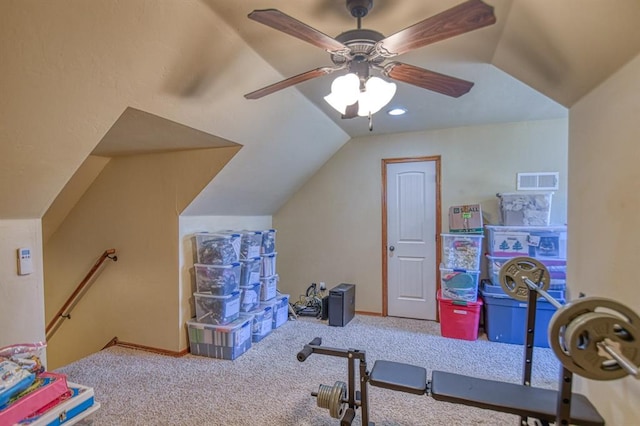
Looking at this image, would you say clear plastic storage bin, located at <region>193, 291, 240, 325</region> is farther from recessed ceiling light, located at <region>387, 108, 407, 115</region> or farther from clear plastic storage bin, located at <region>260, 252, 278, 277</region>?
recessed ceiling light, located at <region>387, 108, 407, 115</region>

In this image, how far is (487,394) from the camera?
1771 millimetres

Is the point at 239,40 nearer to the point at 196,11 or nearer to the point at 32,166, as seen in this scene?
the point at 196,11

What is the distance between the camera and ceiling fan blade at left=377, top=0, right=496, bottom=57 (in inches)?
46.5

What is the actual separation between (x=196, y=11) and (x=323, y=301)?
3.56 m

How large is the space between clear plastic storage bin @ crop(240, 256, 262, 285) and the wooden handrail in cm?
139

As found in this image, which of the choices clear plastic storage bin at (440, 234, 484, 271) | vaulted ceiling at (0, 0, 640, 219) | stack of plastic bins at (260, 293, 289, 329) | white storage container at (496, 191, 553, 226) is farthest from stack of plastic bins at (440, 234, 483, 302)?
stack of plastic bins at (260, 293, 289, 329)

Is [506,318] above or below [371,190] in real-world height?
below

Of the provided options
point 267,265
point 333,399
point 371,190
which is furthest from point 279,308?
point 333,399

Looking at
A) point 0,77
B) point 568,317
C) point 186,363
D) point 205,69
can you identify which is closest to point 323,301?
point 186,363

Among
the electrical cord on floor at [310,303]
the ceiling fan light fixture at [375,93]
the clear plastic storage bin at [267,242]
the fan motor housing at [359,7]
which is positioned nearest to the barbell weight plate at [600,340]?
the ceiling fan light fixture at [375,93]

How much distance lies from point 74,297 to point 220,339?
1.93 metres

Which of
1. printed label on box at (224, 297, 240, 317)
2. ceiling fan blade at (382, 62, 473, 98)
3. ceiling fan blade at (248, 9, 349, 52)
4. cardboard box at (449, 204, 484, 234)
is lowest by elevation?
printed label on box at (224, 297, 240, 317)

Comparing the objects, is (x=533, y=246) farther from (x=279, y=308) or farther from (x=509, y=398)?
(x=279, y=308)

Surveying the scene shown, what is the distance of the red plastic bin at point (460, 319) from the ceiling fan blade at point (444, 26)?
3.07 metres
